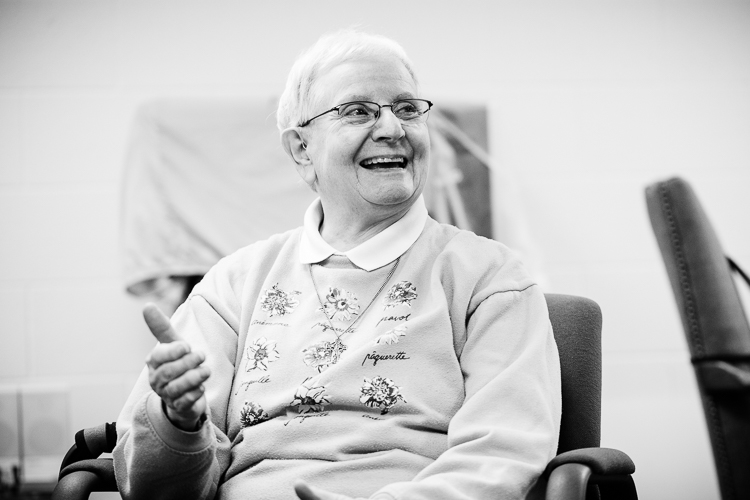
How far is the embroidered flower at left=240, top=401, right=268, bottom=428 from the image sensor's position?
125cm

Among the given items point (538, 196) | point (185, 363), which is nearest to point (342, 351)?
point (185, 363)

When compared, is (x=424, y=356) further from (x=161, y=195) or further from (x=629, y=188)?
(x=629, y=188)

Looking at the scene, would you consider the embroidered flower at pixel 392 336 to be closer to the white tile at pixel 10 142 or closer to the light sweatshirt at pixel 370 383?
the light sweatshirt at pixel 370 383

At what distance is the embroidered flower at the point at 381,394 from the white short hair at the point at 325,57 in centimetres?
55

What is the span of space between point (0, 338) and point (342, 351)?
163cm

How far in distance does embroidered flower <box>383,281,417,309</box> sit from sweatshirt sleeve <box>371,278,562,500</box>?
0.36 feet

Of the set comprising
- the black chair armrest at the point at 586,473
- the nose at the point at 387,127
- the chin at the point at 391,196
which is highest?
the nose at the point at 387,127

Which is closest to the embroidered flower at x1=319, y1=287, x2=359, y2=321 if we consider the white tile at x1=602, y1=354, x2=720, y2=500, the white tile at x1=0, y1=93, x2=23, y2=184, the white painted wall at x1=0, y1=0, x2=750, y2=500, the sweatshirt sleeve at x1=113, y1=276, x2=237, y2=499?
the sweatshirt sleeve at x1=113, y1=276, x2=237, y2=499

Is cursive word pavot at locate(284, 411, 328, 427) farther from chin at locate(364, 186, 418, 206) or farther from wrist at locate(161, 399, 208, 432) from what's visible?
chin at locate(364, 186, 418, 206)

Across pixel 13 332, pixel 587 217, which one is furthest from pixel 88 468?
pixel 587 217

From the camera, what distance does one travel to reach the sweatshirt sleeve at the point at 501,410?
1.04 meters

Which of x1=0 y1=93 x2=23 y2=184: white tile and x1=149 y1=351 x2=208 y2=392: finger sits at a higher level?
x1=0 y1=93 x2=23 y2=184: white tile

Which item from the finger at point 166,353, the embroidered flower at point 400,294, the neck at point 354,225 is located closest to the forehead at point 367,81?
the neck at point 354,225

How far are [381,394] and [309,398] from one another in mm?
124
